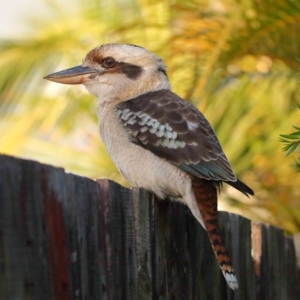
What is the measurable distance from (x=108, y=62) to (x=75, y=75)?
0.20 metres

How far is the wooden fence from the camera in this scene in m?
2.64

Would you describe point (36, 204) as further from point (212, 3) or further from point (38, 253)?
point (212, 3)

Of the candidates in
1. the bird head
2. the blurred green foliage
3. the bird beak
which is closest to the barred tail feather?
the bird head

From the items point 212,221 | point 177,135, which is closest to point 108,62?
point 177,135

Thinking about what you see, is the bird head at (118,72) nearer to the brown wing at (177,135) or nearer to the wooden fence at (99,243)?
the brown wing at (177,135)

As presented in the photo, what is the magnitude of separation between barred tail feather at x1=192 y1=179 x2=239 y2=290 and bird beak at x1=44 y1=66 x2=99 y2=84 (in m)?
1.14

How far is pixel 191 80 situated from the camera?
6.33 m

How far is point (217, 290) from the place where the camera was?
4.25 meters

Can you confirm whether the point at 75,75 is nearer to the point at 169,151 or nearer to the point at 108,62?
the point at 108,62

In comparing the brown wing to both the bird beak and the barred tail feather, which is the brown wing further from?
the bird beak

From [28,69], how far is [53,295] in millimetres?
4056

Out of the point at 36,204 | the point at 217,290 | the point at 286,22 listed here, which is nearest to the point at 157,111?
the point at 217,290

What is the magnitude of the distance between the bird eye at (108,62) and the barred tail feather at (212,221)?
3.76ft

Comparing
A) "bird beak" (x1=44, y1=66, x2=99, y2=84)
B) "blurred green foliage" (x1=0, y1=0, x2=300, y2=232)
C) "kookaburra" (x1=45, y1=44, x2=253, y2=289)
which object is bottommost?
"kookaburra" (x1=45, y1=44, x2=253, y2=289)
